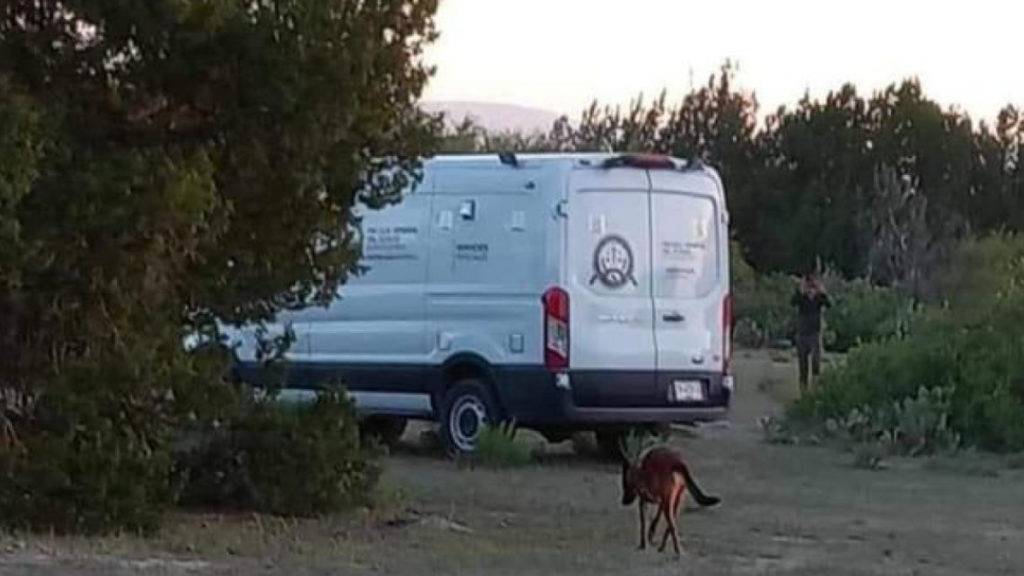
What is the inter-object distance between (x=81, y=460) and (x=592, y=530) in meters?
3.46

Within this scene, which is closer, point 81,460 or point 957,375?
point 81,460

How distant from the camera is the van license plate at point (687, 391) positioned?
20.9 metres

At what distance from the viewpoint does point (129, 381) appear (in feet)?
45.4

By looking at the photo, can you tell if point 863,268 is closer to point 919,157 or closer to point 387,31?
point 919,157

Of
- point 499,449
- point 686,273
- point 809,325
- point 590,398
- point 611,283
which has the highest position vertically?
point 686,273

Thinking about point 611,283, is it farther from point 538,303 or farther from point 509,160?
point 509,160

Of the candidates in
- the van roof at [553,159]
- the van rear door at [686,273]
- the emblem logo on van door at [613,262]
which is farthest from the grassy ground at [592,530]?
the van roof at [553,159]

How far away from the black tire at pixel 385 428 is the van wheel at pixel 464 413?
957 mm

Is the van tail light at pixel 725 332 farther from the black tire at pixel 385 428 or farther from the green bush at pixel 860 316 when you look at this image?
the green bush at pixel 860 316

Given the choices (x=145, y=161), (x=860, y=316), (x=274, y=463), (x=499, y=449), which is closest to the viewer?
(x=145, y=161)

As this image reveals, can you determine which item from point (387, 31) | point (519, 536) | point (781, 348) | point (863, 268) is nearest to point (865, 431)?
point (519, 536)

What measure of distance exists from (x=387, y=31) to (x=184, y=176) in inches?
69.3

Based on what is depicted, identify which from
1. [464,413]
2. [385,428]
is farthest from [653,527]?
[385,428]

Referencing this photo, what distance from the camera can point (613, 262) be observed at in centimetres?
2059
